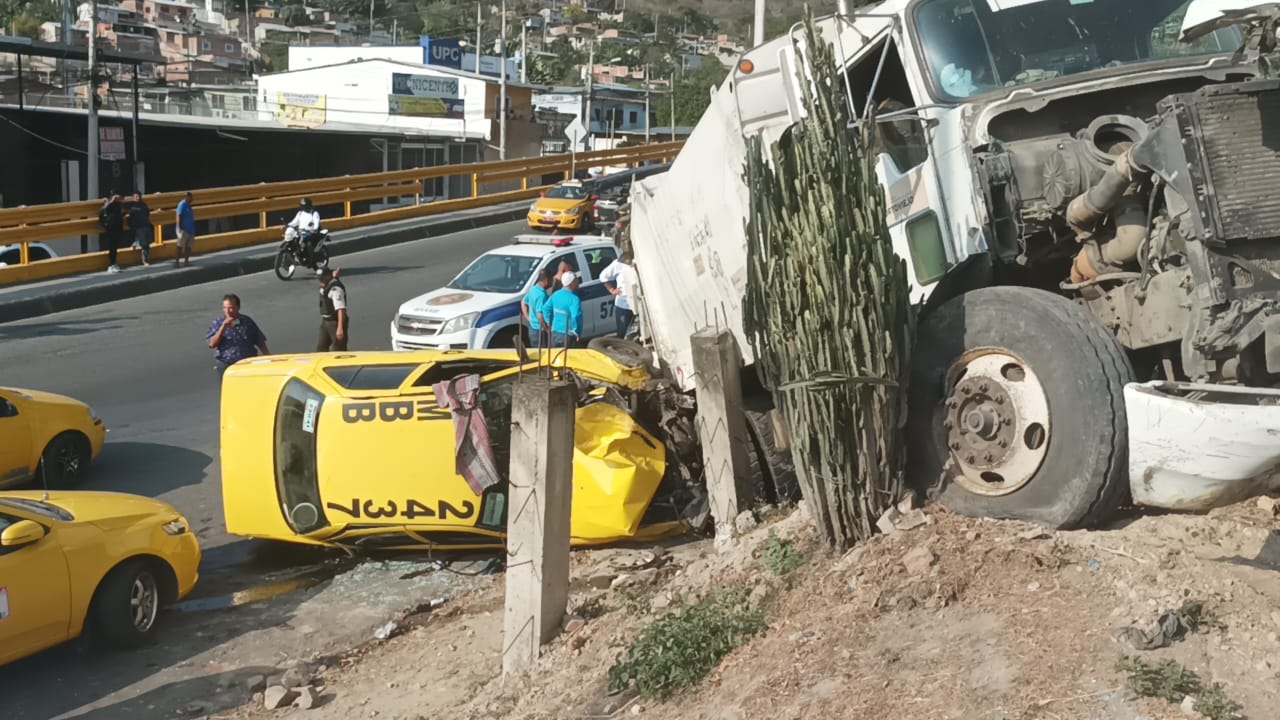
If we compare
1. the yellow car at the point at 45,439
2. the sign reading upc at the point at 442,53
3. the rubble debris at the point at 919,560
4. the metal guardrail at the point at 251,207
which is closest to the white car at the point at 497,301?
the yellow car at the point at 45,439

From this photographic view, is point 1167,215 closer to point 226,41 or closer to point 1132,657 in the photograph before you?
point 1132,657

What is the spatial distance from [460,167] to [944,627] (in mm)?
31983

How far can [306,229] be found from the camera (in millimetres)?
24094

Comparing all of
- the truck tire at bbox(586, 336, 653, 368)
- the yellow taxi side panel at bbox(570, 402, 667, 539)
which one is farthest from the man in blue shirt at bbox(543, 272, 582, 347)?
the yellow taxi side panel at bbox(570, 402, 667, 539)

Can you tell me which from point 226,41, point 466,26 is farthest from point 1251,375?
point 466,26

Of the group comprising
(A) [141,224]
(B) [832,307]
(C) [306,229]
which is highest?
(A) [141,224]

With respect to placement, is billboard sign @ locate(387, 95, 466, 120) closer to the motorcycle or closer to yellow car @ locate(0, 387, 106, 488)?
the motorcycle

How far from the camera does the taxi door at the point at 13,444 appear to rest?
11625 mm

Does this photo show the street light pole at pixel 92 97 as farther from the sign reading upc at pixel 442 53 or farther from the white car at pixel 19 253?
the sign reading upc at pixel 442 53

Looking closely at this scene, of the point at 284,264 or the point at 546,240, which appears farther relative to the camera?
the point at 284,264

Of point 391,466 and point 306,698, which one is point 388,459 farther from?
point 306,698

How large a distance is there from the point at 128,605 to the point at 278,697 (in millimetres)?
1821

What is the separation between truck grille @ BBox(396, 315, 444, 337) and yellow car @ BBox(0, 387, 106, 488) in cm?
500

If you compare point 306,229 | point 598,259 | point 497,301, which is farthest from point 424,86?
point 497,301
